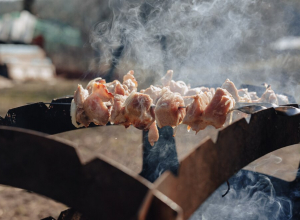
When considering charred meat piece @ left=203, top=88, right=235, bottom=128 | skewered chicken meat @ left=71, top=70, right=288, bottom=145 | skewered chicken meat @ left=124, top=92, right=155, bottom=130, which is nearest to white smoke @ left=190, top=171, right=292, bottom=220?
skewered chicken meat @ left=71, top=70, right=288, bottom=145

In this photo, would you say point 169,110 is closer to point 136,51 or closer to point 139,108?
point 139,108

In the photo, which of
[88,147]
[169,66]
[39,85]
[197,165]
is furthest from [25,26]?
[197,165]

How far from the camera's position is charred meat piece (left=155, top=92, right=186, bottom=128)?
252cm

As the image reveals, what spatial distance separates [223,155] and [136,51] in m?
5.39

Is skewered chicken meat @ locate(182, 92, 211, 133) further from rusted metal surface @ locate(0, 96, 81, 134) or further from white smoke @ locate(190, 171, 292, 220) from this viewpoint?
rusted metal surface @ locate(0, 96, 81, 134)

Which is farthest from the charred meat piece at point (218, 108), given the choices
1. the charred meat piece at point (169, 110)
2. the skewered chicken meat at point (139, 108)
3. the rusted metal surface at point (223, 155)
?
the skewered chicken meat at point (139, 108)

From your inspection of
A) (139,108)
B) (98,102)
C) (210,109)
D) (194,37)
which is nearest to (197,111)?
(210,109)

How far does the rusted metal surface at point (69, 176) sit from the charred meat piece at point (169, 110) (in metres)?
1.34

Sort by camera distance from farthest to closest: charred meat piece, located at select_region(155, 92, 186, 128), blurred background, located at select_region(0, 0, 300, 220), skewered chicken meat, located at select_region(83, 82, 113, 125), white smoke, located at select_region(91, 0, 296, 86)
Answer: white smoke, located at select_region(91, 0, 296, 86) → blurred background, located at select_region(0, 0, 300, 220) → skewered chicken meat, located at select_region(83, 82, 113, 125) → charred meat piece, located at select_region(155, 92, 186, 128)

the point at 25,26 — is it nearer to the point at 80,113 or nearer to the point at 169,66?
the point at 169,66

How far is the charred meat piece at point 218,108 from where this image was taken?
93.7 inches

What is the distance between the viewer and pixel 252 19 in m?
6.87

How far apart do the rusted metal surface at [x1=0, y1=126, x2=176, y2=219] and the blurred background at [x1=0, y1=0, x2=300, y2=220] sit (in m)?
0.11

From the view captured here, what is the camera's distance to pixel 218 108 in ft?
7.91
